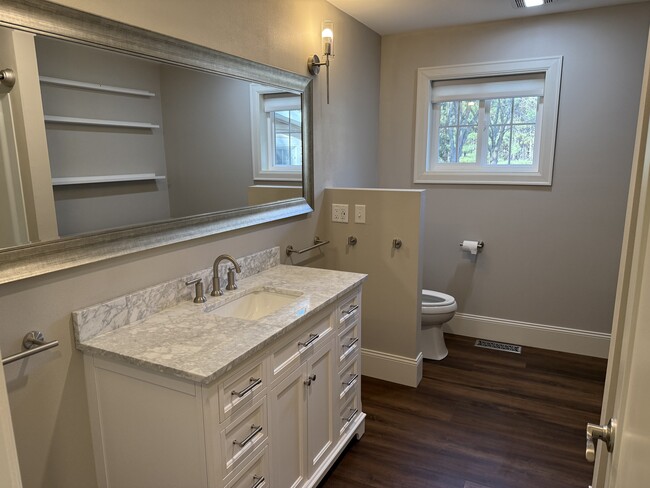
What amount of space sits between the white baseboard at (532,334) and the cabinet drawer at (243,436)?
99.9 inches

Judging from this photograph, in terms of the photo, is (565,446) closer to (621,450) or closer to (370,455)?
(370,455)

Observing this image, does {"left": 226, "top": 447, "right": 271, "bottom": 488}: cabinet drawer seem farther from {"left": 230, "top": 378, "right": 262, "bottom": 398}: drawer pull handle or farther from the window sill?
the window sill

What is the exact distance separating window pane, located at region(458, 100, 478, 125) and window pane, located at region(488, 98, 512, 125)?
0.37ft

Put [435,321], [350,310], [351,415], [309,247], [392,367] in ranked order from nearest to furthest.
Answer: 1. [350,310]
2. [351,415]
3. [309,247]
4. [392,367]
5. [435,321]

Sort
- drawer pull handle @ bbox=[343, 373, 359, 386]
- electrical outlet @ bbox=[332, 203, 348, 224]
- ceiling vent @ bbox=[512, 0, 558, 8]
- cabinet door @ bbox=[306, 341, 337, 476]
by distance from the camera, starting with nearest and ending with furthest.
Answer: cabinet door @ bbox=[306, 341, 337, 476]
drawer pull handle @ bbox=[343, 373, 359, 386]
ceiling vent @ bbox=[512, 0, 558, 8]
electrical outlet @ bbox=[332, 203, 348, 224]

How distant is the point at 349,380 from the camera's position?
7.61 ft

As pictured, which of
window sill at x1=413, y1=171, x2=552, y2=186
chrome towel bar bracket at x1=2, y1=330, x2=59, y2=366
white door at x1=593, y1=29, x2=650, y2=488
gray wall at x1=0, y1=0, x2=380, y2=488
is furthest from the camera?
window sill at x1=413, y1=171, x2=552, y2=186

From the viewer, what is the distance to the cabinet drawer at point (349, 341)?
2.20 meters

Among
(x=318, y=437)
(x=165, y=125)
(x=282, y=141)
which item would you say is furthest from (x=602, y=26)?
(x=318, y=437)

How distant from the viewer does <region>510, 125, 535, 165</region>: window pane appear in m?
3.47

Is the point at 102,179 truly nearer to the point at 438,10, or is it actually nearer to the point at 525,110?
the point at 438,10

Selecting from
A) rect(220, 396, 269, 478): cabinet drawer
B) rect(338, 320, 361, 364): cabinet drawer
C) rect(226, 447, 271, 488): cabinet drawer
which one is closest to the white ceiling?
rect(338, 320, 361, 364): cabinet drawer

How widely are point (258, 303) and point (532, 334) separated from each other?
243cm

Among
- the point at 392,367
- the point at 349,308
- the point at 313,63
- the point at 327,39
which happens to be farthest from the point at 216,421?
the point at 327,39
